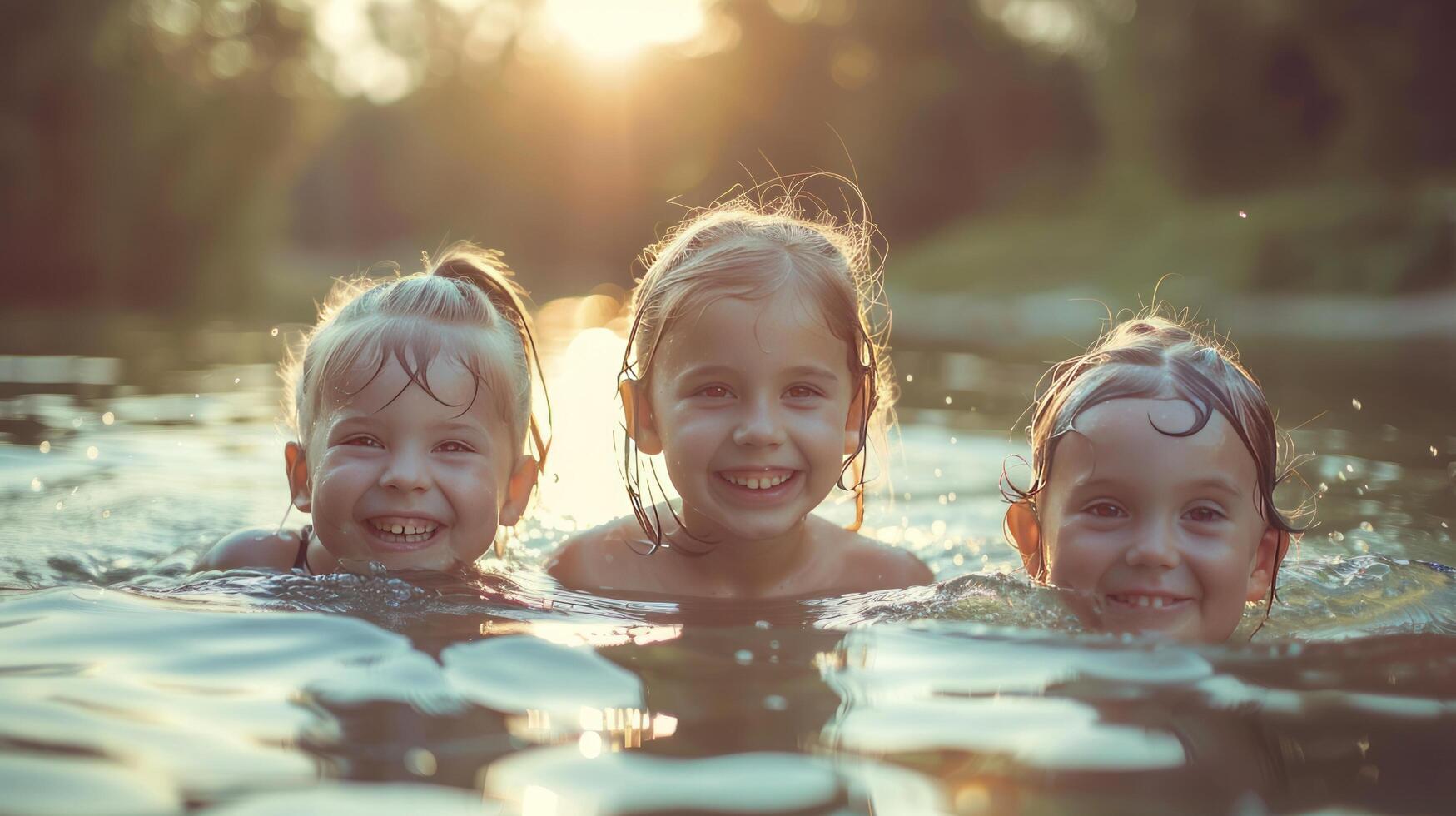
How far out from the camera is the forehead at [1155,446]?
3.30 metres

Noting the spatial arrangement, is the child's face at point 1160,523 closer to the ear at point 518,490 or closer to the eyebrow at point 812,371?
the eyebrow at point 812,371

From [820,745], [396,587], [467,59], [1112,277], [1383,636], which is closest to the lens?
[820,745]

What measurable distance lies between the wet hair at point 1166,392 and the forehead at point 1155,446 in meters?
0.02

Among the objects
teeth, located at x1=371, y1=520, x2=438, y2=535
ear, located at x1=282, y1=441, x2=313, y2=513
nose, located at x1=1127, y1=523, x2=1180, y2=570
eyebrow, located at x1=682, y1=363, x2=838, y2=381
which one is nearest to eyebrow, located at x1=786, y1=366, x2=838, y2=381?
eyebrow, located at x1=682, y1=363, x2=838, y2=381

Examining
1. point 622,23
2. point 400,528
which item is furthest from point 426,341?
point 622,23

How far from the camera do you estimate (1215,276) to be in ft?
72.2

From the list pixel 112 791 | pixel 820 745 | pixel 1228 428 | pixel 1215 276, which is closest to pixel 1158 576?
pixel 1228 428

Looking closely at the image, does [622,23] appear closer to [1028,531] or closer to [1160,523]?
[1028,531]

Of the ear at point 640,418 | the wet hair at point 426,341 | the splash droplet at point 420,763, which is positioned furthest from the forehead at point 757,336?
the splash droplet at point 420,763

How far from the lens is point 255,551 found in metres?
4.45

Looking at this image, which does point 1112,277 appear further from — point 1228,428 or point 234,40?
point 1228,428

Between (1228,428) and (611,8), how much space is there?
92.8 feet

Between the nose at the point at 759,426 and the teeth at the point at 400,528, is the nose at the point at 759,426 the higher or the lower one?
the higher one

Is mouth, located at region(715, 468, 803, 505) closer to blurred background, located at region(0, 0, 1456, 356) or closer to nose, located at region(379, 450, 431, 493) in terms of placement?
nose, located at region(379, 450, 431, 493)
